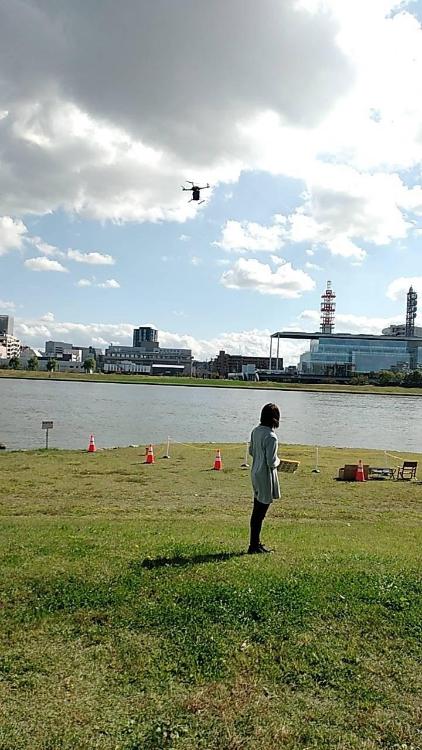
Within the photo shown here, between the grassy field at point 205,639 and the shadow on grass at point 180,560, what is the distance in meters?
0.04

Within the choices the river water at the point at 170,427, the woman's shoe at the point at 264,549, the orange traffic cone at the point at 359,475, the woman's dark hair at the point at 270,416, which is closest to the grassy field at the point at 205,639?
the woman's shoe at the point at 264,549

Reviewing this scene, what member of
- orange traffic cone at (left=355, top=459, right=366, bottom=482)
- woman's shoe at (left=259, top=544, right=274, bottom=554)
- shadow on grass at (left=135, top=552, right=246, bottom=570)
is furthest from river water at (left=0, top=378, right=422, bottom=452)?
shadow on grass at (left=135, top=552, right=246, bottom=570)

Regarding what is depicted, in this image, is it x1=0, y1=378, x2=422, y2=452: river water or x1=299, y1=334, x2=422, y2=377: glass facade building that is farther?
x1=299, y1=334, x2=422, y2=377: glass facade building

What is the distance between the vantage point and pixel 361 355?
191 m

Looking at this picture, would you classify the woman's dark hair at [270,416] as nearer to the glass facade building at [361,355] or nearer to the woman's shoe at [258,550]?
the woman's shoe at [258,550]

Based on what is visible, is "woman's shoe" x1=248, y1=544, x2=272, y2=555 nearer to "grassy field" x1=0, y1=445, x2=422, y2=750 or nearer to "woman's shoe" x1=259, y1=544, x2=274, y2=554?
"woman's shoe" x1=259, y1=544, x2=274, y2=554

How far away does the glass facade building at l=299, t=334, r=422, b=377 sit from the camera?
190m

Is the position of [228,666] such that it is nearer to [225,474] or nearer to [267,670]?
[267,670]

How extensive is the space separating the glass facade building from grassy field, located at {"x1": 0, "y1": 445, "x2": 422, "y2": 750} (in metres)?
184

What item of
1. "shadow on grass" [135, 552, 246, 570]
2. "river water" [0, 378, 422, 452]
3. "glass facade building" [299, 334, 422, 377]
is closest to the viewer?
"shadow on grass" [135, 552, 246, 570]

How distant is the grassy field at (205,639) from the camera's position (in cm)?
413

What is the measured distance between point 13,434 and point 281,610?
108ft

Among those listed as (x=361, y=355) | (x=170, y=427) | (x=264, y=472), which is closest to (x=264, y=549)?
(x=264, y=472)

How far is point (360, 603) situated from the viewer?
621 centimetres
